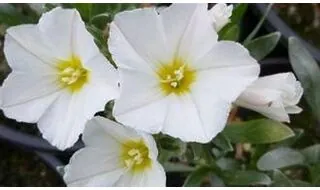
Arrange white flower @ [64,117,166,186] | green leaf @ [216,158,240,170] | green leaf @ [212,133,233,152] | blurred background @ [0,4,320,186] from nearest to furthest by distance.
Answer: white flower @ [64,117,166,186] < green leaf @ [212,133,233,152] < green leaf @ [216,158,240,170] < blurred background @ [0,4,320,186]

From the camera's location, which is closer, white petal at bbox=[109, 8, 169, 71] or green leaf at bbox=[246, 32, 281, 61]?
white petal at bbox=[109, 8, 169, 71]

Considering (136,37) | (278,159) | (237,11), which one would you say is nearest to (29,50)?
(136,37)

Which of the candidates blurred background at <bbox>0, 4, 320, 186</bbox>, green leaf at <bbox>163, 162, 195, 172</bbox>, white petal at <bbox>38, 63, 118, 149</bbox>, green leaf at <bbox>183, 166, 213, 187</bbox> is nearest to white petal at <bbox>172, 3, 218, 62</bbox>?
white petal at <bbox>38, 63, 118, 149</bbox>

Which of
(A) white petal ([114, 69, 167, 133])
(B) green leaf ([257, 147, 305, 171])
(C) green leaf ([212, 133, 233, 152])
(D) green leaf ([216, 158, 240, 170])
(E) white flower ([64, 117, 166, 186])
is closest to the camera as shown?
(A) white petal ([114, 69, 167, 133])

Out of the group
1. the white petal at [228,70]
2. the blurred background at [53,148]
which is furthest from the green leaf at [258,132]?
the blurred background at [53,148]

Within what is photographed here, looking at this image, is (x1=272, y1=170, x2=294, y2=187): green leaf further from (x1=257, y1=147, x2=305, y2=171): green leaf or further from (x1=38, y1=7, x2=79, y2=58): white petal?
(x1=38, y1=7, x2=79, y2=58): white petal

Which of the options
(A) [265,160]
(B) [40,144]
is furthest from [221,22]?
(B) [40,144]

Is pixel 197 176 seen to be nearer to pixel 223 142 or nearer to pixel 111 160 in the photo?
pixel 223 142

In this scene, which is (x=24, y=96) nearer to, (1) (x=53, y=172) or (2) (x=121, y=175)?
(2) (x=121, y=175)
